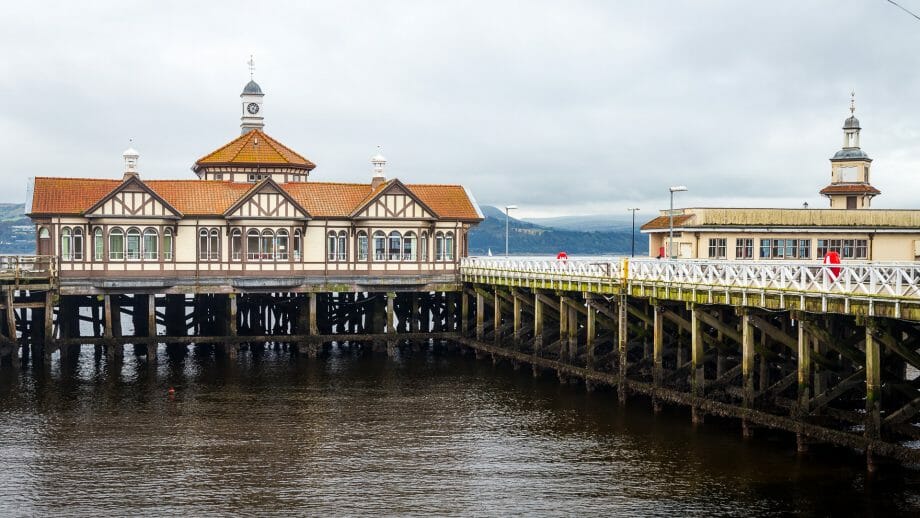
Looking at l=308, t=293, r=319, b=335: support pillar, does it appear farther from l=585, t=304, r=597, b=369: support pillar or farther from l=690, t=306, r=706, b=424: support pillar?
l=690, t=306, r=706, b=424: support pillar

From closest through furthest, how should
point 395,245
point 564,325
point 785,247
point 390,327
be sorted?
point 564,325
point 785,247
point 390,327
point 395,245

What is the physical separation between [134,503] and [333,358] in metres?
26.7

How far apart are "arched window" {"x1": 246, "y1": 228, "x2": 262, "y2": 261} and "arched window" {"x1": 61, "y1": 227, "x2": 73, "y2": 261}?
26.6ft

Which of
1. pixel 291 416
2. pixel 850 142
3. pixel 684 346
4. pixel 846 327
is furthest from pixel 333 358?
pixel 850 142

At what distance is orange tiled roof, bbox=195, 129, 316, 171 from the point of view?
61.5m

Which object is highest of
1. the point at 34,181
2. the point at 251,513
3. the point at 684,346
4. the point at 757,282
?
the point at 34,181

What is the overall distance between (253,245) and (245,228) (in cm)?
94

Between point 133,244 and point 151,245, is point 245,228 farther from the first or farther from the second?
point 133,244

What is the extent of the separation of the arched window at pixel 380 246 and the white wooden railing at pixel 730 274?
482 centimetres

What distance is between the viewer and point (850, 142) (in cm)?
6338

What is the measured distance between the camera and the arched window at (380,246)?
55.9 metres

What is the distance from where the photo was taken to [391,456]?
30.4m

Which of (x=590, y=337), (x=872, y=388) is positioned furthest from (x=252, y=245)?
(x=872, y=388)

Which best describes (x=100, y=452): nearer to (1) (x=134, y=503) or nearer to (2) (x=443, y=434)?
(1) (x=134, y=503)
